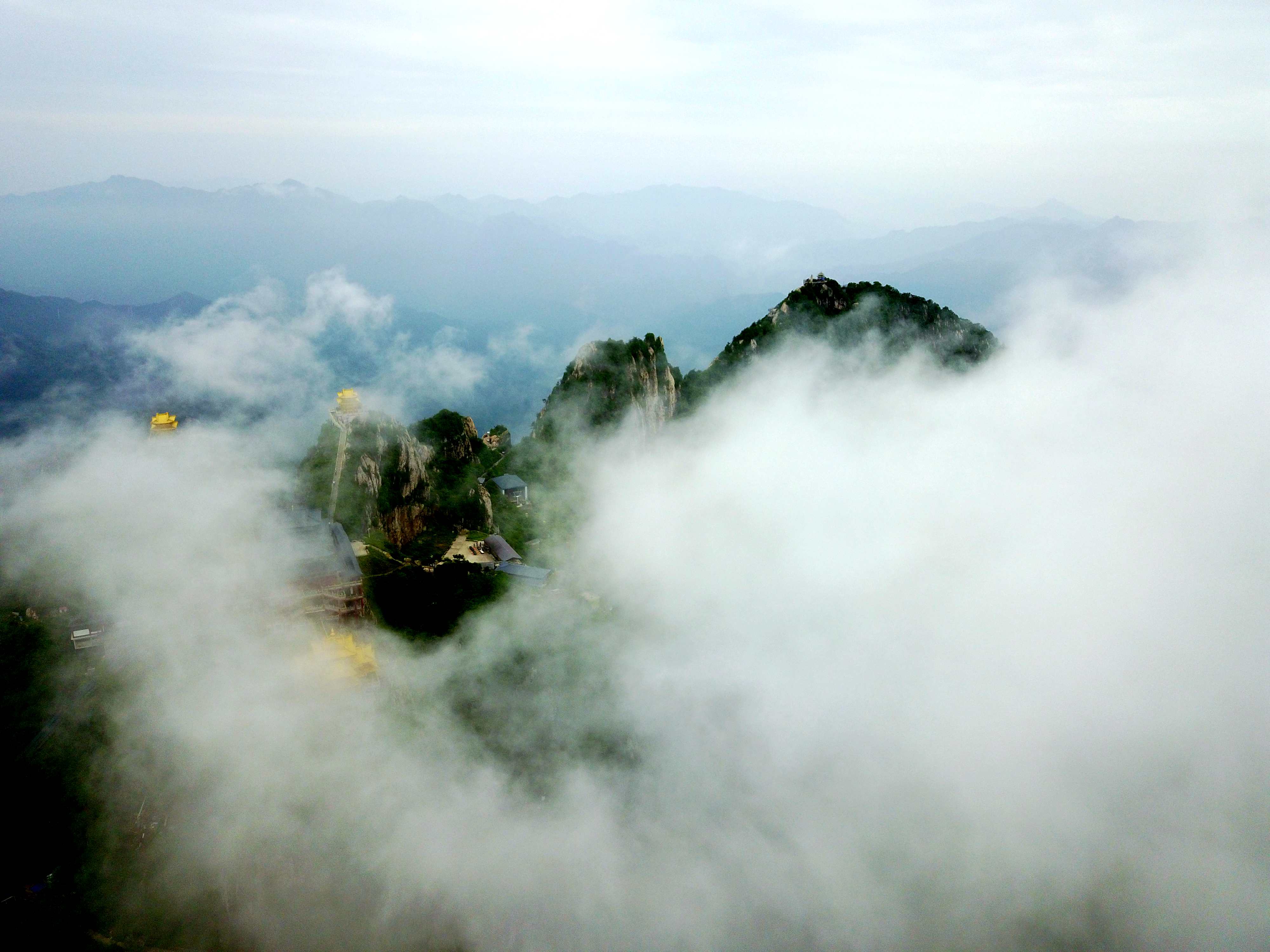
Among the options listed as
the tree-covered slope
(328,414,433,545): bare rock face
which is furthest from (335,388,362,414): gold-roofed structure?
the tree-covered slope

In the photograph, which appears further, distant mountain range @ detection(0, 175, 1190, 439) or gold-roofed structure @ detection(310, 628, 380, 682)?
distant mountain range @ detection(0, 175, 1190, 439)

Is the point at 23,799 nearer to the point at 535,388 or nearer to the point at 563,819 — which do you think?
the point at 563,819

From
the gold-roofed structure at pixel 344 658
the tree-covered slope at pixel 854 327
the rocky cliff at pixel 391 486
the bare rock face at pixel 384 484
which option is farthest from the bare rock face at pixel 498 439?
the gold-roofed structure at pixel 344 658

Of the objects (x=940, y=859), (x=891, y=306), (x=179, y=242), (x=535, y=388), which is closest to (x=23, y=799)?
(x=940, y=859)

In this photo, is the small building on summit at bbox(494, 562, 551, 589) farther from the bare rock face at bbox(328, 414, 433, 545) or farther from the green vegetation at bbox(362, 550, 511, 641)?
the bare rock face at bbox(328, 414, 433, 545)

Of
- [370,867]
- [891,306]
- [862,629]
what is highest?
[891,306]
